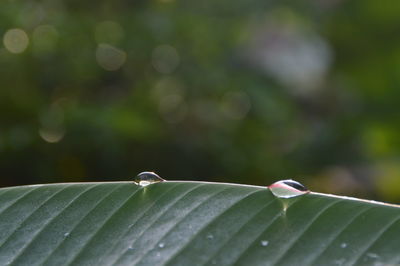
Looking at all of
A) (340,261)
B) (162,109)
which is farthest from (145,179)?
(162,109)

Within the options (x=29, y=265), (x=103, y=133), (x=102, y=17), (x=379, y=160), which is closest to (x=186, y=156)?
(x=103, y=133)

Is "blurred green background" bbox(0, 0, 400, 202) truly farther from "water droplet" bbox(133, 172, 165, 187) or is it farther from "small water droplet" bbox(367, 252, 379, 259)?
"small water droplet" bbox(367, 252, 379, 259)

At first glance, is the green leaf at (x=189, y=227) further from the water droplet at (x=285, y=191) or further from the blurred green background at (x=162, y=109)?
the blurred green background at (x=162, y=109)

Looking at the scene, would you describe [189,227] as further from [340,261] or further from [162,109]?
[162,109]

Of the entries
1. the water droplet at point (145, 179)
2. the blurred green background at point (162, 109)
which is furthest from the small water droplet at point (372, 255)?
the blurred green background at point (162, 109)

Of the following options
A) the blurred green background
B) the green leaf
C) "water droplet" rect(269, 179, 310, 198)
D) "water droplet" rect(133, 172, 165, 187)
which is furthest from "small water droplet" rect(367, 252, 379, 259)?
the blurred green background

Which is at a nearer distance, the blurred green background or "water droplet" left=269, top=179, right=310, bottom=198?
"water droplet" left=269, top=179, right=310, bottom=198
